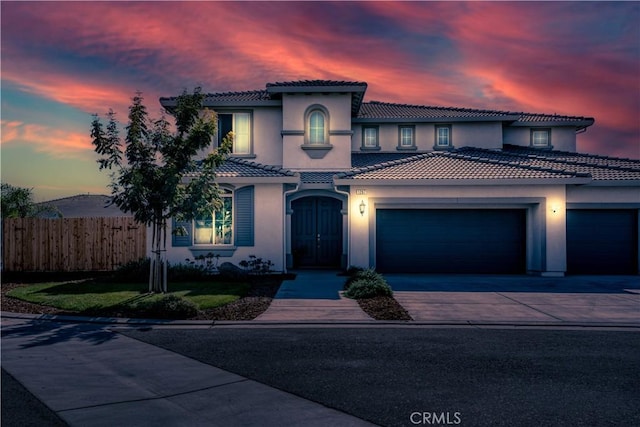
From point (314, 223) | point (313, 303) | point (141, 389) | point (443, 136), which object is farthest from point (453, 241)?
point (141, 389)

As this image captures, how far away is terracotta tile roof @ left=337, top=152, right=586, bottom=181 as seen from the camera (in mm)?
18641

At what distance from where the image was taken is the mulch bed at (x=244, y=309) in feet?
37.3

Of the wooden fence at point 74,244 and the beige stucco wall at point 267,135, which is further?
the beige stucco wall at point 267,135

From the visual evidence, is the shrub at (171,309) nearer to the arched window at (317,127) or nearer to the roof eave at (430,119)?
the arched window at (317,127)

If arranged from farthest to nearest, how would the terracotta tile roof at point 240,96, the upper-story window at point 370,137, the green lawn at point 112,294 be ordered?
the upper-story window at point 370,137 → the terracotta tile roof at point 240,96 → the green lawn at point 112,294

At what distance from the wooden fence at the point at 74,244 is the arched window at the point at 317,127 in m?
7.69

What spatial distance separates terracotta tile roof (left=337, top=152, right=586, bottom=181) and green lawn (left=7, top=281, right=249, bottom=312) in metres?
6.47

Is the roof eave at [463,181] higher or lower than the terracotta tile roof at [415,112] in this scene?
lower

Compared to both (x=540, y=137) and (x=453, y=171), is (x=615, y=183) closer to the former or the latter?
(x=453, y=171)

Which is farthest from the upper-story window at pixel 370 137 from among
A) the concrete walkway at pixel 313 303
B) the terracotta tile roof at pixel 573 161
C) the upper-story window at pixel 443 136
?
the concrete walkway at pixel 313 303

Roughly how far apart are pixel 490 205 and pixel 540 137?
28.7 feet

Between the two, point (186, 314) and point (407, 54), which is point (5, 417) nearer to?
point (186, 314)

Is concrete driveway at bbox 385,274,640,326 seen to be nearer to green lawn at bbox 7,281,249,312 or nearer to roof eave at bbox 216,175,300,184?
green lawn at bbox 7,281,249,312

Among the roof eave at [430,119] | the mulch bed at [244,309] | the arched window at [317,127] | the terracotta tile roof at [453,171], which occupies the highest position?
the roof eave at [430,119]
